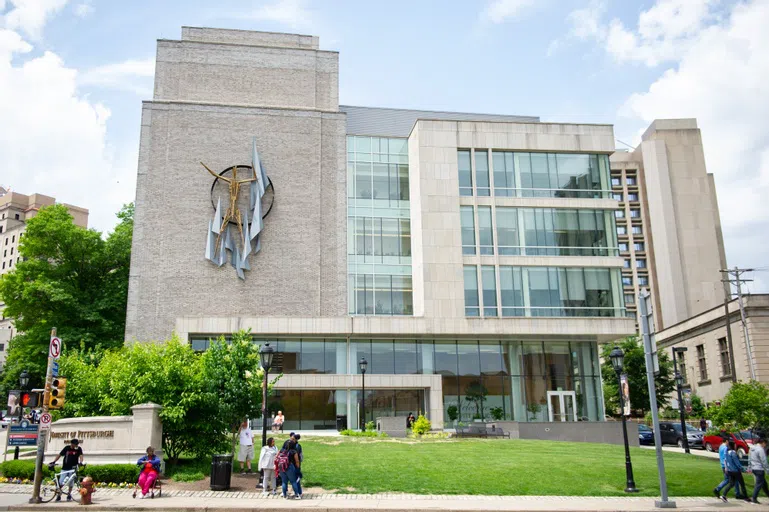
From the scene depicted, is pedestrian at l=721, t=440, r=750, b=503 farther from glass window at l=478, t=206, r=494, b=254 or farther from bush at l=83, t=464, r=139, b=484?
glass window at l=478, t=206, r=494, b=254

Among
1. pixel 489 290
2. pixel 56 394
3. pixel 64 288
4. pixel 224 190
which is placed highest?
pixel 224 190

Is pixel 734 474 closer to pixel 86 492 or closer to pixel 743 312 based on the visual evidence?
pixel 86 492

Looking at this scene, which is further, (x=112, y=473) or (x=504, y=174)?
(x=504, y=174)

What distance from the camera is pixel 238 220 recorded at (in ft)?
157

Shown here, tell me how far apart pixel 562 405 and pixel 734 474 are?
2810 centimetres

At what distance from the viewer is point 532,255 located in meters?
48.9

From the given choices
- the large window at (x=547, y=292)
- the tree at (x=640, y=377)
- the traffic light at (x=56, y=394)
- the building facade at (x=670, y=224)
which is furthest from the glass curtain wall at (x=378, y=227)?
the building facade at (x=670, y=224)

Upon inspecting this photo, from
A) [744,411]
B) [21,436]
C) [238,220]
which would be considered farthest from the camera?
[238,220]

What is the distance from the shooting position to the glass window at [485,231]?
160 ft

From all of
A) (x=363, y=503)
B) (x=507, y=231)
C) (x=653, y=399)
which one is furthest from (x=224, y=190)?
(x=653, y=399)

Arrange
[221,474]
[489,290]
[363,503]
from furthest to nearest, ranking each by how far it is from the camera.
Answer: [489,290]
[221,474]
[363,503]

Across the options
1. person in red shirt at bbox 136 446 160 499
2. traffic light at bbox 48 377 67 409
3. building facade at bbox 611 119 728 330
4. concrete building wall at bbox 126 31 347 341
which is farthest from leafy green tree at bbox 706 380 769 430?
building facade at bbox 611 119 728 330

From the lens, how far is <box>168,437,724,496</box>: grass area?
2061 centimetres

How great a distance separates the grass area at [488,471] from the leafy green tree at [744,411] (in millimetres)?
4455
